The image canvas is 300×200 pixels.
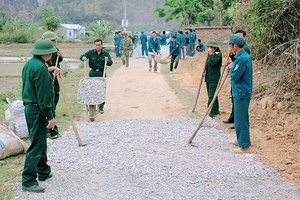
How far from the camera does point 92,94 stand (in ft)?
27.5

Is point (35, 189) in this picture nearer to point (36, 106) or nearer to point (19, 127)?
point (36, 106)

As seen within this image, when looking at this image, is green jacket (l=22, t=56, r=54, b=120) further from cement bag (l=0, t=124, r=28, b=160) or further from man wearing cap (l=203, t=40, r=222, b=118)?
man wearing cap (l=203, t=40, r=222, b=118)

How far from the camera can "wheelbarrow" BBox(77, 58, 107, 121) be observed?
324 inches

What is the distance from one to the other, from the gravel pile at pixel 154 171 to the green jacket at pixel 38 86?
1022 mm

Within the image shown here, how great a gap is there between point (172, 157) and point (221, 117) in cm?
332

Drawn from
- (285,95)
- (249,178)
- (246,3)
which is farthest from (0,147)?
(246,3)

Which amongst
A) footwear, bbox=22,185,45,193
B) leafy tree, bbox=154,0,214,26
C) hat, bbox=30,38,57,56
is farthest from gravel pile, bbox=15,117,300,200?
leafy tree, bbox=154,0,214,26

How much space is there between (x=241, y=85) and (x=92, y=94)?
3606mm

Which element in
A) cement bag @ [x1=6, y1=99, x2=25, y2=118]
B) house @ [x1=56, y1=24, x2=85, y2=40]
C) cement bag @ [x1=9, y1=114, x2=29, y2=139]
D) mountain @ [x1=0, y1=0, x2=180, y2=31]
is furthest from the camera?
mountain @ [x1=0, y1=0, x2=180, y2=31]

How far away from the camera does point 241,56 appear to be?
5.88 meters

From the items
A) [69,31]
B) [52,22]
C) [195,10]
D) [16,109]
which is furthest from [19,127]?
[69,31]

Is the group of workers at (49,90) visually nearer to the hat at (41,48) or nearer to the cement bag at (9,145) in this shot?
the hat at (41,48)

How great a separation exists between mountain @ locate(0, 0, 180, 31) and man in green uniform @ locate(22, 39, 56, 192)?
76467mm

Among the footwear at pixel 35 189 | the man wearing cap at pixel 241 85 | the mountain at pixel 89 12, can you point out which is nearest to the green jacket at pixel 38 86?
the footwear at pixel 35 189
